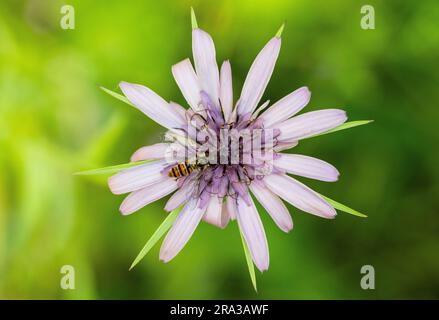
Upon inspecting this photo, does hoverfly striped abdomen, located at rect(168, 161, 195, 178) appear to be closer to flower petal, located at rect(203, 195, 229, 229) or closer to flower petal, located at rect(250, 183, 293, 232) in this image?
flower petal, located at rect(203, 195, 229, 229)

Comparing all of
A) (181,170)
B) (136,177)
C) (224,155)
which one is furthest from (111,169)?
(224,155)

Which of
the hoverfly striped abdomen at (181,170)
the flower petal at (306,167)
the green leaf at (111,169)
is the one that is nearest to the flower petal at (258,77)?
the flower petal at (306,167)

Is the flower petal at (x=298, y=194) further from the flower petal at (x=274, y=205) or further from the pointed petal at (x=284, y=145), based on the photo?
the pointed petal at (x=284, y=145)

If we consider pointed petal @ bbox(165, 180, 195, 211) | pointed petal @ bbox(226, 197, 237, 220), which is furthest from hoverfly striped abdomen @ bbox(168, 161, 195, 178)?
pointed petal @ bbox(226, 197, 237, 220)

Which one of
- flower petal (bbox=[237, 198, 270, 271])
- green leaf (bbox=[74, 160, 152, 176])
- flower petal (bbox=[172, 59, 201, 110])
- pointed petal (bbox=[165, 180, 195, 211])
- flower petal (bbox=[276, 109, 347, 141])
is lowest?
flower petal (bbox=[237, 198, 270, 271])

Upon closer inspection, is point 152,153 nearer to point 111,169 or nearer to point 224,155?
point 111,169

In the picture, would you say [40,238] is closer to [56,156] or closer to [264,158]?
[56,156]
